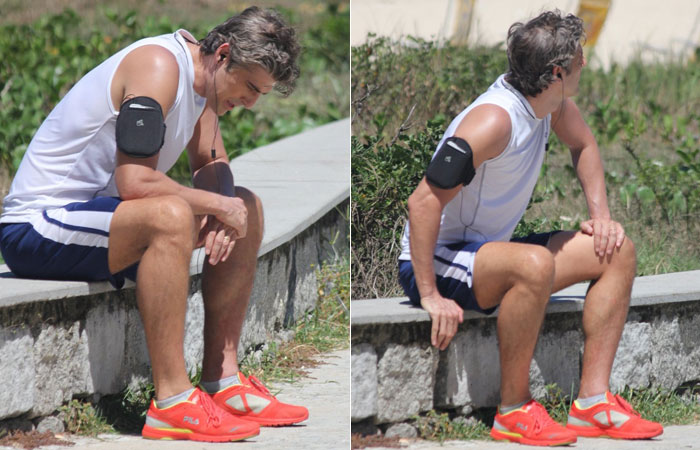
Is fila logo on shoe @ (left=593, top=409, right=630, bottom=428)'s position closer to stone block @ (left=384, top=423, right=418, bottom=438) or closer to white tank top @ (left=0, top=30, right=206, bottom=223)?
stone block @ (left=384, top=423, right=418, bottom=438)

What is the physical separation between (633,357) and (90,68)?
16.4ft

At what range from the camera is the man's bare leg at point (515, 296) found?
3.24m

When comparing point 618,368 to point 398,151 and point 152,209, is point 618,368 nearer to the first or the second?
point 398,151

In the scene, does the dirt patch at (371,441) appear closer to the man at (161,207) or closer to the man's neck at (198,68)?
the man at (161,207)

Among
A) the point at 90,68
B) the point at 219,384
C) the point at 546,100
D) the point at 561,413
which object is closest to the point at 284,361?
the point at 219,384

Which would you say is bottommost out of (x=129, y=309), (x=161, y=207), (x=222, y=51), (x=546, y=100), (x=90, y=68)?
(x=129, y=309)

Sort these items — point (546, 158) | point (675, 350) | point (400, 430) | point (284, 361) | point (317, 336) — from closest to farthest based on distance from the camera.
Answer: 1. point (400, 430)
2. point (675, 350)
3. point (284, 361)
4. point (317, 336)
5. point (546, 158)

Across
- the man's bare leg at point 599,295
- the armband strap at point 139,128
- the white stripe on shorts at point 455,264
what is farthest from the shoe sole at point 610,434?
the armband strap at point 139,128

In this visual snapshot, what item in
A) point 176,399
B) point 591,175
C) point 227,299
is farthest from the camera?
point 591,175

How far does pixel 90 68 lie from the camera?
7.73 m

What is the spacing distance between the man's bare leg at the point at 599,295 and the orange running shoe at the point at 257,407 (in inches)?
36.5

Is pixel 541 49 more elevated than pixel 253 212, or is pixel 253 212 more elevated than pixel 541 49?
pixel 541 49

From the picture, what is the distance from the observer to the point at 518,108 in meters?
3.39

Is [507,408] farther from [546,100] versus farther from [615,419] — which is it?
[546,100]
